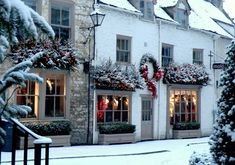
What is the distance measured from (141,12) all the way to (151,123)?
5346mm

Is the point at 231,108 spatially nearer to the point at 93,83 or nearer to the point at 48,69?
the point at 48,69

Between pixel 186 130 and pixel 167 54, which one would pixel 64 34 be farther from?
pixel 186 130

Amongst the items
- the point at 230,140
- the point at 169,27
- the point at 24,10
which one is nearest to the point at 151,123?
the point at 169,27

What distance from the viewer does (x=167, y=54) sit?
22922 millimetres

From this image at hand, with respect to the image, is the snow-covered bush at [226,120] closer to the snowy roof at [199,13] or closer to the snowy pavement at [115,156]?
the snowy pavement at [115,156]

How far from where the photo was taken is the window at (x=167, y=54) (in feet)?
74.3

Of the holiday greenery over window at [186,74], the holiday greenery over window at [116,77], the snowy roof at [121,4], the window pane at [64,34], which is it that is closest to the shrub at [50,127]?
the holiday greenery over window at [116,77]

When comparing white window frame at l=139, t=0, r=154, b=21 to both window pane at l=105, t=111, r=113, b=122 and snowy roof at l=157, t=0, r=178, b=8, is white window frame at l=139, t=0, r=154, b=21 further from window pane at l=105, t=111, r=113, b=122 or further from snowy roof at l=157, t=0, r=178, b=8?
window pane at l=105, t=111, r=113, b=122

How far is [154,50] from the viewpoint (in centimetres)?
2192

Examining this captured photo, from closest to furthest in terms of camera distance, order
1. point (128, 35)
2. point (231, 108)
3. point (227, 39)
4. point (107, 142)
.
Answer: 1. point (231, 108)
2. point (107, 142)
3. point (128, 35)
4. point (227, 39)

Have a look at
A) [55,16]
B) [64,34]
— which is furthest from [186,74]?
[55,16]

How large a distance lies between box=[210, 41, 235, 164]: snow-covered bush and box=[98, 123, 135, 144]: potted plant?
12445 mm

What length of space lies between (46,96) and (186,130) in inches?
353

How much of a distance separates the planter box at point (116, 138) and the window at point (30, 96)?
10.7 feet
